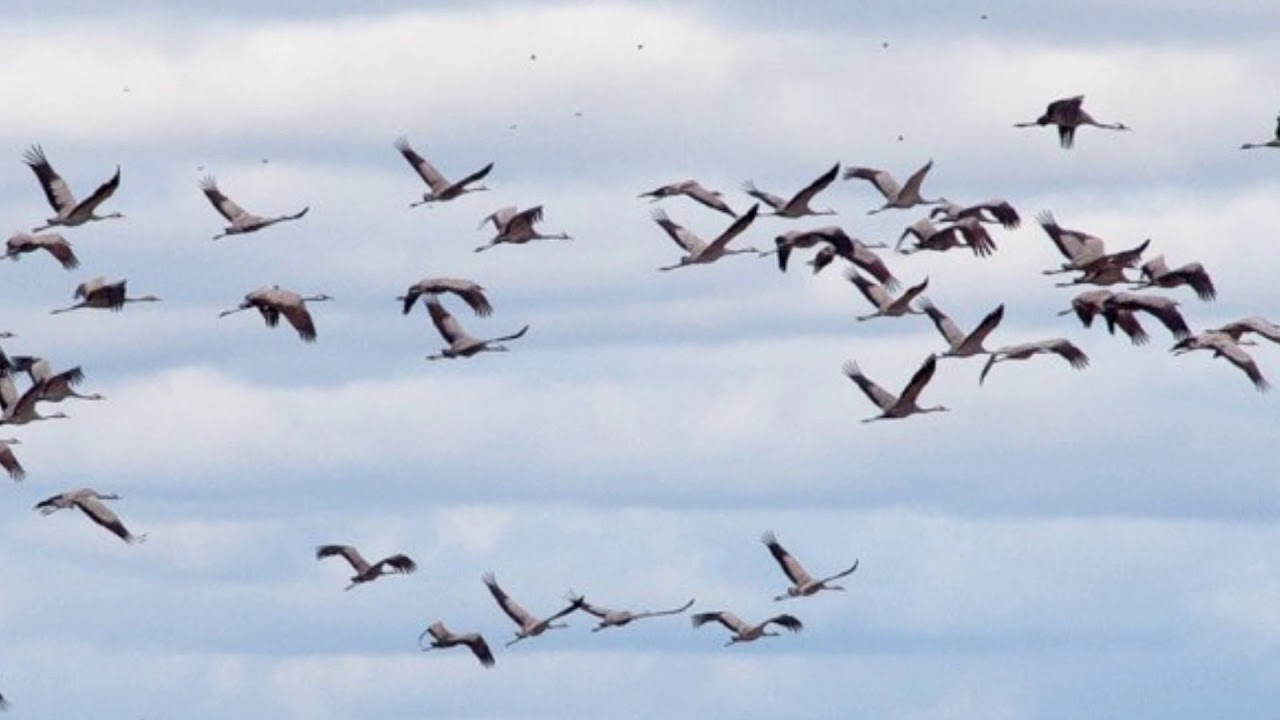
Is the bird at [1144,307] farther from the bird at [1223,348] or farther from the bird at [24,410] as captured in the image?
the bird at [24,410]

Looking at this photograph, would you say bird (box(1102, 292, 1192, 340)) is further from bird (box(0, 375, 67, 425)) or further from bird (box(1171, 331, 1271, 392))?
bird (box(0, 375, 67, 425))

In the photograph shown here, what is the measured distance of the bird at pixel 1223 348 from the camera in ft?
290

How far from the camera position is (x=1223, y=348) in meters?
89.6

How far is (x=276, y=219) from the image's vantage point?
93.6 meters

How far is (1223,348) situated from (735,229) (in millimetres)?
7680

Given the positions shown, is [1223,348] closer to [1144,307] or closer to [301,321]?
[1144,307]

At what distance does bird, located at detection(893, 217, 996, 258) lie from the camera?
93.6m

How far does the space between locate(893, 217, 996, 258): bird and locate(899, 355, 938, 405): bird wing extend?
2161mm

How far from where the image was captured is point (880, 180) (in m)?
97.6

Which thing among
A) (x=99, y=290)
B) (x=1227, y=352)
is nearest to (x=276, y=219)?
(x=99, y=290)

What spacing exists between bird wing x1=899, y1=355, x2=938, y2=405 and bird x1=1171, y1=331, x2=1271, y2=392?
12.9ft

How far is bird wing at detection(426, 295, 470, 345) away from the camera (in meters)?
97.5

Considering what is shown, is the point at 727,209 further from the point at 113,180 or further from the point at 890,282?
the point at 113,180

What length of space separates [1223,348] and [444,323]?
14.6 meters
